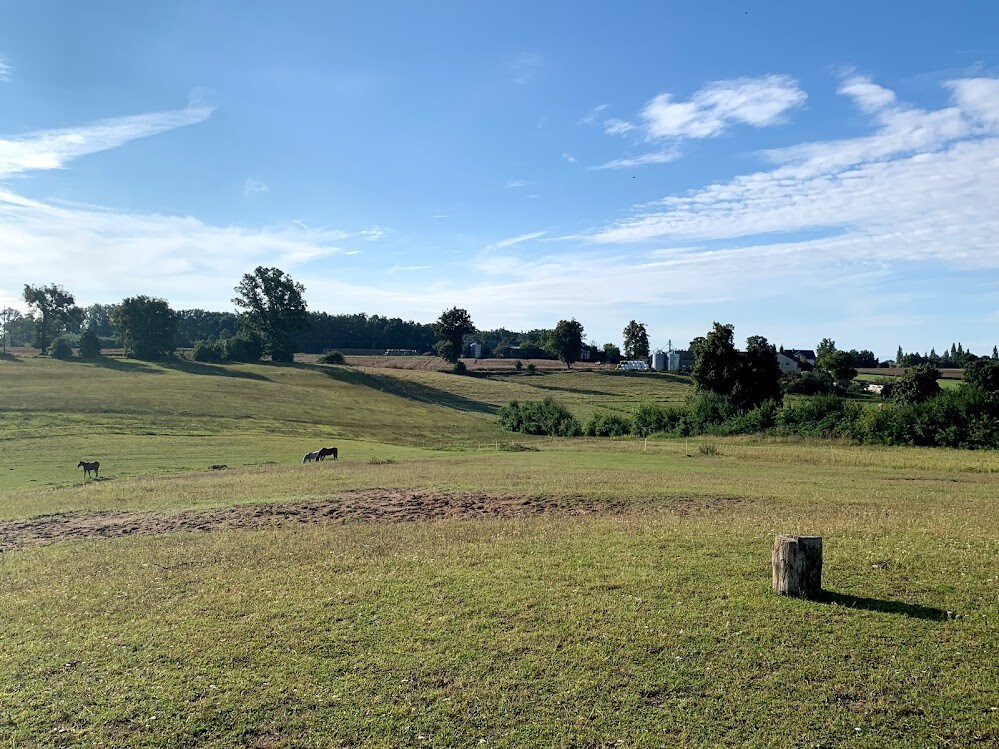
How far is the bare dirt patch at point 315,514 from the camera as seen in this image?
59.7ft

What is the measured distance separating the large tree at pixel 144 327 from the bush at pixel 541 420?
65.4 m

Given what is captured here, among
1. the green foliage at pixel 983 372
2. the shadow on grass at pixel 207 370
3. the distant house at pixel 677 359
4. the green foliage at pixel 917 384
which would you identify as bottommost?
the shadow on grass at pixel 207 370

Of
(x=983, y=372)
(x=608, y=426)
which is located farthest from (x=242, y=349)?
(x=983, y=372)

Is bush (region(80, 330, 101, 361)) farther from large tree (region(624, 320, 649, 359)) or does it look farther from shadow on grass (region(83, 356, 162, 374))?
large tree (region(624, 320, 649, 359))

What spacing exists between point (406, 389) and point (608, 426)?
4423cm

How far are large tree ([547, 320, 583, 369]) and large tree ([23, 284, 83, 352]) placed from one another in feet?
289

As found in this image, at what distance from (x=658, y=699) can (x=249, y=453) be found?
35.1 m

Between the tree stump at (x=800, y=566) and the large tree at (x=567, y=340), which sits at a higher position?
the large tree at (x=567, y=340)

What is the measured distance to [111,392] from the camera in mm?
65562

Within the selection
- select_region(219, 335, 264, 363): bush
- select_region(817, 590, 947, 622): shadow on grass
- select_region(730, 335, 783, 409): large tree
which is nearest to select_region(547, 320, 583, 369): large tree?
select_region(219, 335, 264, 363): bush

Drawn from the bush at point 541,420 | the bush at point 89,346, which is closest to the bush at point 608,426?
the bush at point 541,420

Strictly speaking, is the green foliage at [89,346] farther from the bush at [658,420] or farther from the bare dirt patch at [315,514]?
the bare dirt patch at [315,514]

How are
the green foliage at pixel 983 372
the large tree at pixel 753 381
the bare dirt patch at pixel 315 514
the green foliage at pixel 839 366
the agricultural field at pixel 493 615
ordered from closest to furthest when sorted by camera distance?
the agricultural field at pixel 493 615 → the bare dirt patch at pixel 315 514 → the large tree at pixel 753 381 → the green foliage at pixel 983 372 → the green foliage at pixel 839 366

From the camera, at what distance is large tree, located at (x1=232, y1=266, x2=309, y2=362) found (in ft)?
404
